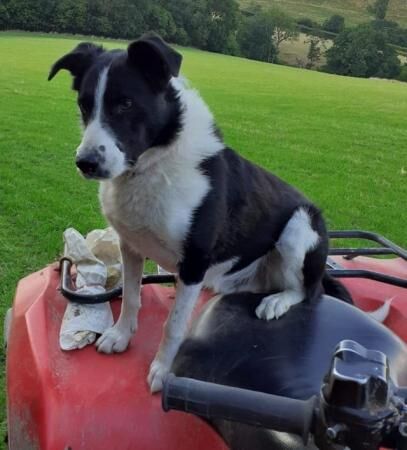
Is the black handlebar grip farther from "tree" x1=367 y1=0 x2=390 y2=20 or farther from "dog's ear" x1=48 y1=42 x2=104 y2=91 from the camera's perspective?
"tree" x1=367 y1=0 x2=390 y2=20

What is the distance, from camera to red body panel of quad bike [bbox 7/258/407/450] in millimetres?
1536

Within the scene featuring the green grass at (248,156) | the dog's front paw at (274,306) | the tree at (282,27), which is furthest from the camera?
the tree at (282,27)

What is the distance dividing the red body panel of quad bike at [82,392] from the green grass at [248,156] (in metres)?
0.87

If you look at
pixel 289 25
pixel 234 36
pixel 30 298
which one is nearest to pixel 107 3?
pixel 234 36

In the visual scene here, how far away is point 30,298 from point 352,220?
4.94 m

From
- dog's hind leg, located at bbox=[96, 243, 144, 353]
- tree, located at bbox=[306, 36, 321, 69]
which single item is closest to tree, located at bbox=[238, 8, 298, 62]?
tree, located at bbox=[306, 36, 321, 69]

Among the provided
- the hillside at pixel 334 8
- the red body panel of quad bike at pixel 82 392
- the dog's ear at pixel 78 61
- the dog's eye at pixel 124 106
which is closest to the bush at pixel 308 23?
the hillside at pixel 334 8

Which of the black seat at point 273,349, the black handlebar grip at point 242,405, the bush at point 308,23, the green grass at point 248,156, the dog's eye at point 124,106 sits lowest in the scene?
the bush at point 308,23

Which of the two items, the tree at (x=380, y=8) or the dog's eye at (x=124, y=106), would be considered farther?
the tree at (x=380, y=8)

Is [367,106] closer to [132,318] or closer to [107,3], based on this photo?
A: [132,318]

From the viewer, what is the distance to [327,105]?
17.2 metres

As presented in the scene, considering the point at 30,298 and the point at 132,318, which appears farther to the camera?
the point at 30,298

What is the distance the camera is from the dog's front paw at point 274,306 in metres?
1.66

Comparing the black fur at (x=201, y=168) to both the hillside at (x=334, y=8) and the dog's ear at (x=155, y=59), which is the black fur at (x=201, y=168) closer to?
the dog's ear at (x=155, y=59)
